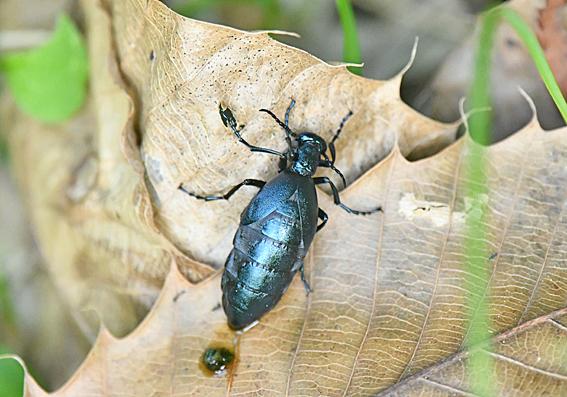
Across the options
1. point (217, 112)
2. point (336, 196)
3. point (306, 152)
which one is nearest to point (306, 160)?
point (306, 152)

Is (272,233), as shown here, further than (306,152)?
No

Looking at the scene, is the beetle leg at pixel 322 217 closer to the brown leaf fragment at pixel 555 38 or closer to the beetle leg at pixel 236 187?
the beetle leg at pixel 236 187

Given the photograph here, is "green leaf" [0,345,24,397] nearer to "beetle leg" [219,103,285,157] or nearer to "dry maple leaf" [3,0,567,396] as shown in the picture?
"dry maple leaf" [3,0,567,396]

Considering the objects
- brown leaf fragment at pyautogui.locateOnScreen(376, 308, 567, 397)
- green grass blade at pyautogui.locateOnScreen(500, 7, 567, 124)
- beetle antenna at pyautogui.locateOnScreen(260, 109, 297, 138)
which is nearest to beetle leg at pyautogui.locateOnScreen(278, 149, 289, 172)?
beetle antenna at pyautogui.locateOnScreen(260, 109, 297, 138)

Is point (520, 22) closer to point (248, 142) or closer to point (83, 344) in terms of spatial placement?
point (248, 142)

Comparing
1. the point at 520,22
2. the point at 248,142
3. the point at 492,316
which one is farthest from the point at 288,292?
the point at 520,22

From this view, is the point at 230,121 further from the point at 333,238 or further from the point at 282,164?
the point at 333,238
